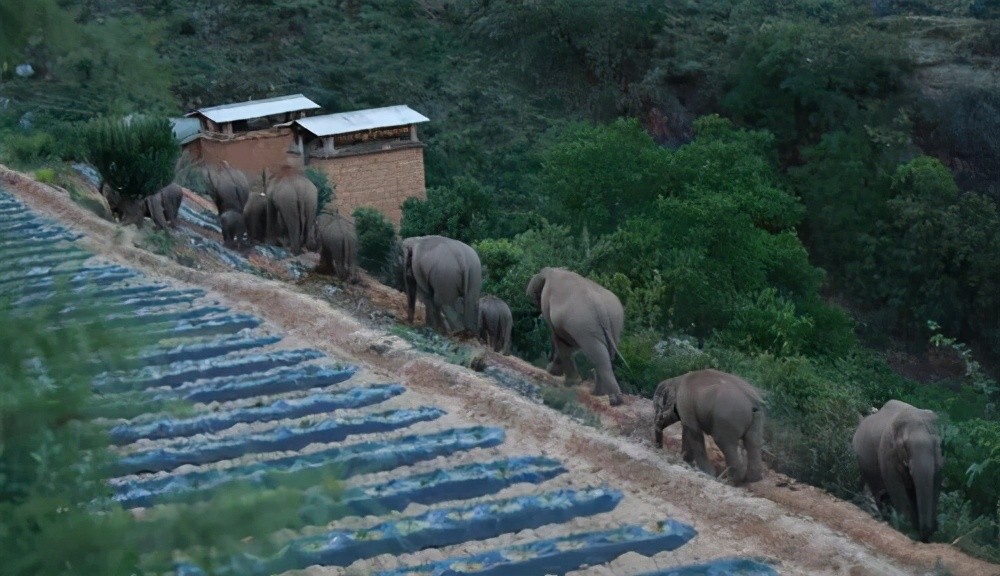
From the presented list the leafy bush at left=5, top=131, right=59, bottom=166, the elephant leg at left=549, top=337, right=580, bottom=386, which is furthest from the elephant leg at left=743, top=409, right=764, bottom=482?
the leafy bush at left=5, top=131, right=59, bottom=166

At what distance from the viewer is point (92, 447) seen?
310cm

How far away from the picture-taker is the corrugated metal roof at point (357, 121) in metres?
26.3

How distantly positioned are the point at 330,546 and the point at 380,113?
22066mm

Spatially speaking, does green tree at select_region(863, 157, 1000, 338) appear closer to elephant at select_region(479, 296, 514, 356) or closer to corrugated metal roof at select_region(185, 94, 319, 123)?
corrugated metal roof at select_region(185, 94, 319, 123)

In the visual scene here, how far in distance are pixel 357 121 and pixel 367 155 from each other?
705 millimetres

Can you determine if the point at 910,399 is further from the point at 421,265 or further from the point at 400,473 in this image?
the point at 400,473

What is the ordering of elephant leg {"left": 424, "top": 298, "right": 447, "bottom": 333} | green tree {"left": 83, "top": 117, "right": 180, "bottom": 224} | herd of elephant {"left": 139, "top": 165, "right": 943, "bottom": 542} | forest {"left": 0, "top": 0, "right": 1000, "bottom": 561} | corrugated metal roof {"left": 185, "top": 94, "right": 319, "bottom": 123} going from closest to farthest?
herd of elephant {"left": 139, "top": 165, "right": 943, "bottom": 542} → elephant leg {"left": 424, "top": 298, "right": 447, "bottom": 333} → green tree {"left": 83, "top": 117, "right": 180, "bottom": 224} → forest {"left": 0, "top": 0, "right": 1000, "bottom": 561} → corrugated metal roof {"left": 185, "top": 94, "right": 319, "bottom": 123}

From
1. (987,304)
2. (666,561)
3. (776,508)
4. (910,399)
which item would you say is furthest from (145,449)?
(987,304)

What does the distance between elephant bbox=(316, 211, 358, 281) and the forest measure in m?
2.27

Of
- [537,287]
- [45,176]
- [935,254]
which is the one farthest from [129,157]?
[935,254]

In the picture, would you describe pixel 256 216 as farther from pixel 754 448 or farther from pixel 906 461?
pixel 906 461

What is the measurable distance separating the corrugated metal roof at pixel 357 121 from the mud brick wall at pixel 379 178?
0.53 meters

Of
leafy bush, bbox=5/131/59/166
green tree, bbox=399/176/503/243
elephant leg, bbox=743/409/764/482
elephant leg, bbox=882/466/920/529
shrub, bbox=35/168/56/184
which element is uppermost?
shrub, bbox=35/168/56/184

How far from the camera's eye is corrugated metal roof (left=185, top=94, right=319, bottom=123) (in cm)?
2669
